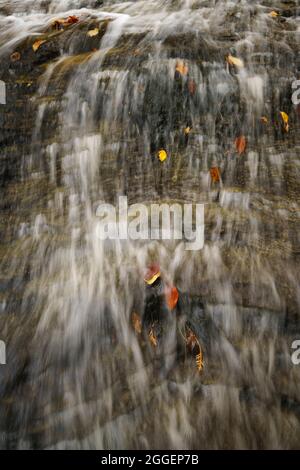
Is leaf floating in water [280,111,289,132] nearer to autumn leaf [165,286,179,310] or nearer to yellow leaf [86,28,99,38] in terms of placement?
autumn leaf [165,286,179,310]

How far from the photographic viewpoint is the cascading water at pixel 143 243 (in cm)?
265

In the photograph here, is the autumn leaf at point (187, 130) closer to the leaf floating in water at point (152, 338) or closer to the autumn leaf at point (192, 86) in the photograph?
the autumn leaf at point (192, 86)

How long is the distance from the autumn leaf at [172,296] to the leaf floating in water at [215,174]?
1.10 metres

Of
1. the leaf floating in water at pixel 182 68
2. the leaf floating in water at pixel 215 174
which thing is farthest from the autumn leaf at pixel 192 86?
the leaf floating in water at pixel 215 174

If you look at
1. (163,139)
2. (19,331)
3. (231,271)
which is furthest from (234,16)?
(19,331)

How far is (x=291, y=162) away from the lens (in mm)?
3498

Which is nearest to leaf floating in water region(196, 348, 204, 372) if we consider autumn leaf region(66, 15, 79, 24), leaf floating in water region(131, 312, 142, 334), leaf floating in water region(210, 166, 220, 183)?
leaf floating in water region(131, 312, 142, 334)

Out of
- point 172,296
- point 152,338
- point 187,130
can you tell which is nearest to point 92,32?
point 187,130

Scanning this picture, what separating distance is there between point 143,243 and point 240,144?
1332 mm

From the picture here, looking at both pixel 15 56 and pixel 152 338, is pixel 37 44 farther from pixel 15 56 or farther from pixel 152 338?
pixel 152 338

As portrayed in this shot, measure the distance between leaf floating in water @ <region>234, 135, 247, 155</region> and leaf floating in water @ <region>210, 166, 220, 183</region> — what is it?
0.28 metres

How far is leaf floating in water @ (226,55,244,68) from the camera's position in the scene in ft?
12.7

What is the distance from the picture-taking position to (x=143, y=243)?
326 cm
